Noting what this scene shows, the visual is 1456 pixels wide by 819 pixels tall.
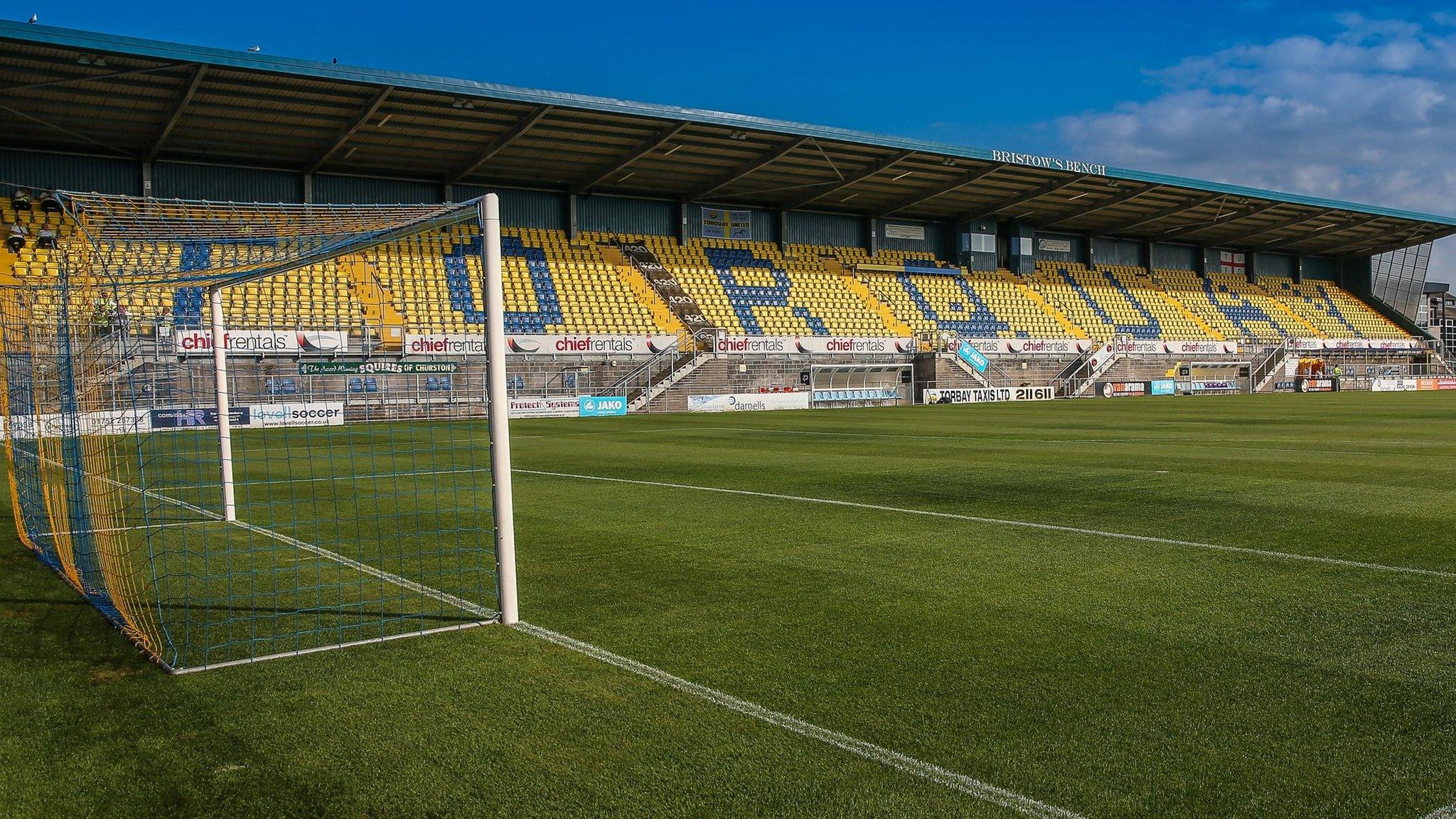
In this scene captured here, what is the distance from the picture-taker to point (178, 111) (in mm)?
28297

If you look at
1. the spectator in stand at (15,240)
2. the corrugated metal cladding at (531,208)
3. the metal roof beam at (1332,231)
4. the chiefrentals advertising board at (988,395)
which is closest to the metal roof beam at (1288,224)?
the metal roof beam at (1332,231)

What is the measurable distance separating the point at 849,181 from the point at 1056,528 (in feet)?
111

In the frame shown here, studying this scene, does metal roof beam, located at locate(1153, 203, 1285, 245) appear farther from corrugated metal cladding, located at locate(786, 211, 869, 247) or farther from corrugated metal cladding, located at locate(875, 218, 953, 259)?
corrugated metal cladding, located at locate(786, 211, 869, 247)

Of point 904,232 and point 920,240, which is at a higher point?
point 904,232

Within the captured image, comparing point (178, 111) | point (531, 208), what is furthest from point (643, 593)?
point (531, 208)

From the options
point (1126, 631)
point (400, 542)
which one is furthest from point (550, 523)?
point (1126, 631)

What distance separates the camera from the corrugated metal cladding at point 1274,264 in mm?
61072

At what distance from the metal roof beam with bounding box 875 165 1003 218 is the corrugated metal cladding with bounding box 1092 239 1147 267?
14371 millimetres

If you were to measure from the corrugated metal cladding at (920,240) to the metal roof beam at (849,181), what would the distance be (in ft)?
17.2

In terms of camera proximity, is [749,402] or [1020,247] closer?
[749,402]

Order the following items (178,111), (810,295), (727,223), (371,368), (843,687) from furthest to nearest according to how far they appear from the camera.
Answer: (727,223)
(810,295)
(178,111)
(371,368)
(843,687)

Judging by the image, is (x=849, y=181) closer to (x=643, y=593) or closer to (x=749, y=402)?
(x=749, y=402)

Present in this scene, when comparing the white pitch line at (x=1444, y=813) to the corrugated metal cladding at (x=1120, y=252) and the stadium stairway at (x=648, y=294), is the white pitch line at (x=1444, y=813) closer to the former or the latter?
the stadium stairway at (x=648, y=294)

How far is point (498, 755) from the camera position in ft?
12.0
